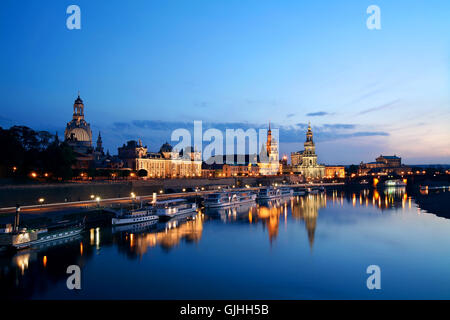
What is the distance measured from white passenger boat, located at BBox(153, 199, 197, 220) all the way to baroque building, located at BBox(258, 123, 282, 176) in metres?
97.7

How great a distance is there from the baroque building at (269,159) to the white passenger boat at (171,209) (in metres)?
97.7

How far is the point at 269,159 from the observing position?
14950cm

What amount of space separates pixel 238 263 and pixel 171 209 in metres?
18.3

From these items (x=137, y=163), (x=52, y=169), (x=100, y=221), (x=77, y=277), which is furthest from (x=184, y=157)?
(x=77, y=277)

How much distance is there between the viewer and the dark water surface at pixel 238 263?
17672mm

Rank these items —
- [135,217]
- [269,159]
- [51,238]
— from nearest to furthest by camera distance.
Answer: [51,238]
[135,217]
[269,159]

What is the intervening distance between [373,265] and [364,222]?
1802 centimetres

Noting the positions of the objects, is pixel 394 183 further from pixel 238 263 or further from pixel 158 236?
pixel 238 263

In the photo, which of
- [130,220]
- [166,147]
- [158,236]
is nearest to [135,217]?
[130,220]

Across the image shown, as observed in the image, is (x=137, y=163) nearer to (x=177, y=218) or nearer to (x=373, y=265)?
(x=177, y=218)

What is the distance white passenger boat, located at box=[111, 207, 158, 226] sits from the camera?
34031 mm
